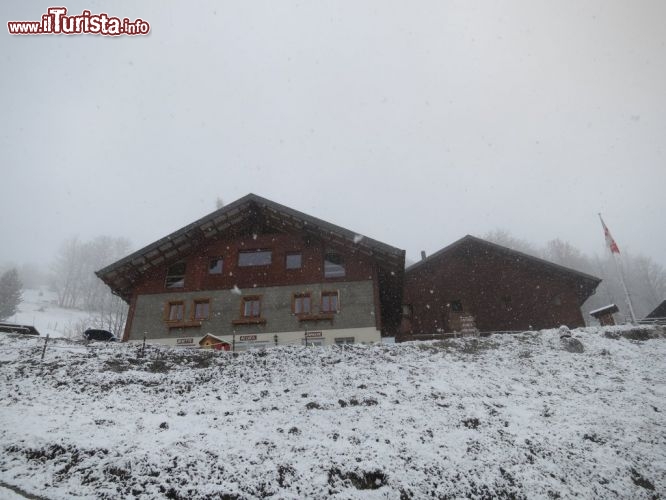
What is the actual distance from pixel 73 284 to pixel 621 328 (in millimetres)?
70893

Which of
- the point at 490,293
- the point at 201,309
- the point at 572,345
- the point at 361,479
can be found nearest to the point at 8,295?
the point at 201,309

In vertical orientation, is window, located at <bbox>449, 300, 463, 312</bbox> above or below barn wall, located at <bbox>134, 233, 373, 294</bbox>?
below

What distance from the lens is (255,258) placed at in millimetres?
24375

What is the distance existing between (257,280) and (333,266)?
14.8 ft

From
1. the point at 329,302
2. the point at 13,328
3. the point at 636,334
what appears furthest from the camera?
the point at 329,302

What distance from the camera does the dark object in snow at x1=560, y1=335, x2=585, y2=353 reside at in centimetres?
1578

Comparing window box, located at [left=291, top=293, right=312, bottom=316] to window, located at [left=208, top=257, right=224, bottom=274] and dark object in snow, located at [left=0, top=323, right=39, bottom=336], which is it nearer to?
window, located at [left=208, top=257, right=224, bottom=274]

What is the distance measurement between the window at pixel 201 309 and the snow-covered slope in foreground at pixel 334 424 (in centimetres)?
746

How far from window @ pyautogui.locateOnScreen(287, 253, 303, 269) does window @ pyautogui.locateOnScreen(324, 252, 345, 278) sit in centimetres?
150

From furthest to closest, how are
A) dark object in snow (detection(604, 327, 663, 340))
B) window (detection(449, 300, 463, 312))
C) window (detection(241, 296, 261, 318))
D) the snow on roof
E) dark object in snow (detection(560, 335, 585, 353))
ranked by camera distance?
window (detection(449, 300, 463, 312))
the snow on roof
window (detection(241, 296, 261, 318))
dark object in snow (detection(604, 327, 663, 340))
dark object in snow (detection(560, 335, 585, 353))

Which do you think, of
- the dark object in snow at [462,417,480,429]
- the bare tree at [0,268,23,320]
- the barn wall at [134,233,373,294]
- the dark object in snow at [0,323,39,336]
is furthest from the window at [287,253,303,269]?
the bare tree at [0,268,23,320]

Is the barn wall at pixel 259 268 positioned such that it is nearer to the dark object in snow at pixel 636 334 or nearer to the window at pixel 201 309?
the window at pixel 201 309

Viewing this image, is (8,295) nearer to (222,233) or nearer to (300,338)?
(222,233)

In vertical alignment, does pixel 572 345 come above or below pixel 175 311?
below
